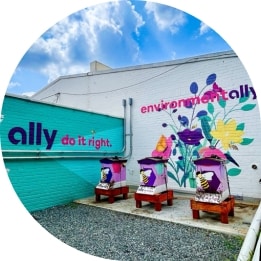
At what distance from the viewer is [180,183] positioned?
5457 millimetres

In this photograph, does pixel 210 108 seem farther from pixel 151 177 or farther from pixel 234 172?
pixel 151 177

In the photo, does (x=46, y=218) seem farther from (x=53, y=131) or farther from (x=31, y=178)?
(x=53, y=131)

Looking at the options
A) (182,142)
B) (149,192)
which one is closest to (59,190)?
(149,192)

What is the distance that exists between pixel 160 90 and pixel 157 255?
163 inches

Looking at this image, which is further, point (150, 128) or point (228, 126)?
point (150, 128)

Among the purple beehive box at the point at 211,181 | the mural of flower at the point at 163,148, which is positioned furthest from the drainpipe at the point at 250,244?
the mural of flower at the point at 163,148

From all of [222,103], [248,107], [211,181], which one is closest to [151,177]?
[211,181]

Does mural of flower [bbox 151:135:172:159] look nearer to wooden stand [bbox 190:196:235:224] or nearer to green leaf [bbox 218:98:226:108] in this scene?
green leaf [bbox 218:98:226:108]

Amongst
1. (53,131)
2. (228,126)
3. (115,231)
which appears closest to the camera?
(115,231)

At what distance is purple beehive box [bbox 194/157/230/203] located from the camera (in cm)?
336

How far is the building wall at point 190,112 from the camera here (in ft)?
15.4

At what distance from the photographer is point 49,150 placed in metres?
4.46

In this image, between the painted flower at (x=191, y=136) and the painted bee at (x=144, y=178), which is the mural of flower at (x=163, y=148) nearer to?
the painted flower at (x=191, y=136)

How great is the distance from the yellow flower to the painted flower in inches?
11.7
